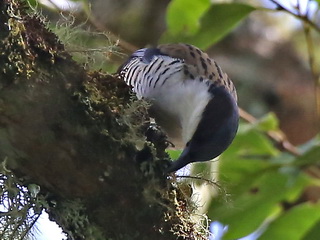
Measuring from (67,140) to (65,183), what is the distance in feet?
0.37

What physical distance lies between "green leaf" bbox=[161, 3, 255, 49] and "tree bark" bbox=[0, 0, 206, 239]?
4.11ft

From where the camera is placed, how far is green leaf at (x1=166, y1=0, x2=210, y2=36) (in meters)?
3.03

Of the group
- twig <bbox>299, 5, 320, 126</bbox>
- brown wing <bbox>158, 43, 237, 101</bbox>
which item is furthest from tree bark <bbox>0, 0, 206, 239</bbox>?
twig <bbox>299, 5, 320, 126</bbox>

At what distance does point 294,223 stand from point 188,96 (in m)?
0.85

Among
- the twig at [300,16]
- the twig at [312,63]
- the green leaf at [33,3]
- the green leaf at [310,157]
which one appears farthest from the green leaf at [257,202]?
the green leaf at [33,3]

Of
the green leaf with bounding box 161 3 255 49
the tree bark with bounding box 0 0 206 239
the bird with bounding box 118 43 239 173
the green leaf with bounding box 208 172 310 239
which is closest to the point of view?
the tree bark with bounding box 0 0 206 239

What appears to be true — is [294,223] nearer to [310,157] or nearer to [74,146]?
[310,157]

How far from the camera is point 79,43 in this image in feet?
6.52

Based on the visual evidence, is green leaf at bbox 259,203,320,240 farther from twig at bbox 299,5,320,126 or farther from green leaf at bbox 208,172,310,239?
twig at bbox 299,5,320,126

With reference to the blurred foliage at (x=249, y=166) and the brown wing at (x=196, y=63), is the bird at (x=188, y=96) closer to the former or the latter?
the brown wing at (x=196, y=63)

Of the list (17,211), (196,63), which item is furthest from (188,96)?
(17,211)

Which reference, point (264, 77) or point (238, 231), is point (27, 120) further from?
point (264, 77)

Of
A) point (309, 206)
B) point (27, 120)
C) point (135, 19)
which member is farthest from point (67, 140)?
point (135, 19)

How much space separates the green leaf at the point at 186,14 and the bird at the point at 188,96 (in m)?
0.10
